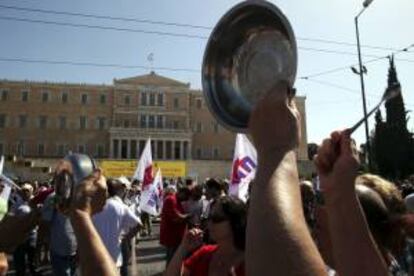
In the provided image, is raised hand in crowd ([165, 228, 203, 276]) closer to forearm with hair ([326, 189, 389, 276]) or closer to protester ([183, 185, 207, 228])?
forearm with hair ([326, 189, 389, 276])

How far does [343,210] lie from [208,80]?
0.96 m

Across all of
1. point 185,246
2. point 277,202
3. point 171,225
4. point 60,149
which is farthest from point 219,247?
point 60,149

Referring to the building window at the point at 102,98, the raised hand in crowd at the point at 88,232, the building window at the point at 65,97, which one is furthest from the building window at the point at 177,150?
the raised hand in crowd at the point at 88,232

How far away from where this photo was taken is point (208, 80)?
1.96 meters

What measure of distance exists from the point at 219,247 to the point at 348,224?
221 cm

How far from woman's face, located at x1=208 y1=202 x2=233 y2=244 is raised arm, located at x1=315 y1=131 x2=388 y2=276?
2200mm

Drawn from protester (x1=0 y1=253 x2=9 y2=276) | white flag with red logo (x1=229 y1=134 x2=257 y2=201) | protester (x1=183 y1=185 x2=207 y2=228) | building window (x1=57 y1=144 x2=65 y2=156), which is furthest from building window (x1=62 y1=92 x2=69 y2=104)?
protester (x1=0 y1=253 x2=9 y2=276)

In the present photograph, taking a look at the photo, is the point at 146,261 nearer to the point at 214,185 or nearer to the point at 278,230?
the point at 214,185

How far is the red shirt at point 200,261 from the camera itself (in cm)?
320

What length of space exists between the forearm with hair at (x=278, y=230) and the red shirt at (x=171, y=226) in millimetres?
7241

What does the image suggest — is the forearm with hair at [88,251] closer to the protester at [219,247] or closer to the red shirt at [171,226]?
the protester at [219,247]

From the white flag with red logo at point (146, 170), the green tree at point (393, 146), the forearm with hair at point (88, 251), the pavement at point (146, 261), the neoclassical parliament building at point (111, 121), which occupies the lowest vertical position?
the pavement at point (146, 261)

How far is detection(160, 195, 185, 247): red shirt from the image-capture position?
26.4 feet

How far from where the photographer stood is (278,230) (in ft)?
2.71
